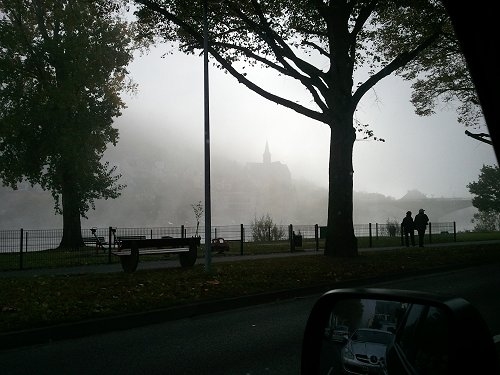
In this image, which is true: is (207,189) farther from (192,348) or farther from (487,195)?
(487,195)

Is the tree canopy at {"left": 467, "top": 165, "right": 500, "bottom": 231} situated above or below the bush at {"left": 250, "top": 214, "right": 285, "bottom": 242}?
above

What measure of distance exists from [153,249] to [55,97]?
17.9 metres

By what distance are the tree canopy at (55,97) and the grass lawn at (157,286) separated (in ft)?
60.9

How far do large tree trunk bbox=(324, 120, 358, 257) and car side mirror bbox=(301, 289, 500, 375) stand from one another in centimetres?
1465

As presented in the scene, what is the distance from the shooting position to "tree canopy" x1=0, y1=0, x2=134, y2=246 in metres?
28.4

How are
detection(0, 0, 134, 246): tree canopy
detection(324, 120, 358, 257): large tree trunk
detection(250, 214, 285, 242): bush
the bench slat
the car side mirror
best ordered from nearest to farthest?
the car side mirror, the bench slat, detection(324, 120, 358, 257): large tree trunk, detection(0, 0, 134, 246): tree canopy, detection(250, 214, 285, 242): bush

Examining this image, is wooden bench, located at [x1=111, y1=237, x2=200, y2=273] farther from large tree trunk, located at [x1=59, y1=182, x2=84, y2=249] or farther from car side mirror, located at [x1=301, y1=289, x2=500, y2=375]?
large tree trunk, located at [x1=59, y1=182, x2=84, y2=249]

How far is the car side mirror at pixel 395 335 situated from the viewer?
147cm

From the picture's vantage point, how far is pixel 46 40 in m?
28.7

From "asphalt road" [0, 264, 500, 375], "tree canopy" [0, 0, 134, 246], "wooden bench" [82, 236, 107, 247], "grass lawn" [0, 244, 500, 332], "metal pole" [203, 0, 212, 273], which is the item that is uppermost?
"tree canopy" [0, 0, 134, 246]

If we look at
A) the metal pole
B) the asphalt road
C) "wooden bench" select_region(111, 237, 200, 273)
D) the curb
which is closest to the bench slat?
"wooden bench" select_region(111, 237, 200, 273)

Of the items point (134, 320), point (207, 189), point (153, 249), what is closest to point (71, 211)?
point (153, 249)

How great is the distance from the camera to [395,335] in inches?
72.5

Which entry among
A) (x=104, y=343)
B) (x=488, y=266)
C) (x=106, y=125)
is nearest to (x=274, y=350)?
(x=104, y=343)
